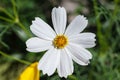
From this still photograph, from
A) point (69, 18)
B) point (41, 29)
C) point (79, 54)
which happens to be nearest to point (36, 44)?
point (41, 29)

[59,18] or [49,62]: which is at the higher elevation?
[59,18]

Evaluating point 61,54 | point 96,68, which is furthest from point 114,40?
point 61,54

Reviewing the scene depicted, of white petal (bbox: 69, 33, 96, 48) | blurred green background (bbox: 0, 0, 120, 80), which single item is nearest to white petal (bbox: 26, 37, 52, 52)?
white petal (bbox: 69, 33, 96, 48)

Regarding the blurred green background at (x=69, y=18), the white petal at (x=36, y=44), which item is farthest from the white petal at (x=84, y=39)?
the blurred green background at (x=69, y=18)

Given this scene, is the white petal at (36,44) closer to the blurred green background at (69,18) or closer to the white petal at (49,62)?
the white petal at (49,62)

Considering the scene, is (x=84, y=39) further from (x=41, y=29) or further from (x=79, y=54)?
(x=41, y=29)

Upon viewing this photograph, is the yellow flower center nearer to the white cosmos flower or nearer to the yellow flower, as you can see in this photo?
the white cosmos flower
